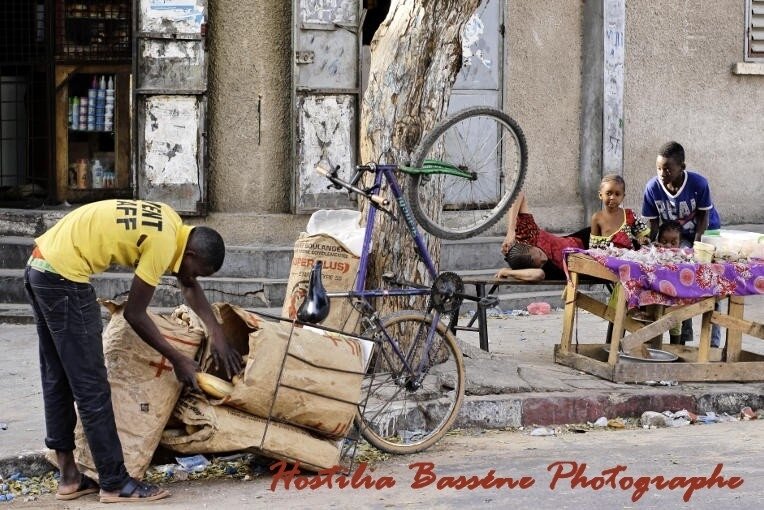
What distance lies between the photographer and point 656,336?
825 cm

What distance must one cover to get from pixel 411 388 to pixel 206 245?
5.49ft

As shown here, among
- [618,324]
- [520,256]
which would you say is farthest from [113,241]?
[520,256]

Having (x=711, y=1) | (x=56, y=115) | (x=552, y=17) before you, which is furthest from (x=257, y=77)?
(x=711, y=1)

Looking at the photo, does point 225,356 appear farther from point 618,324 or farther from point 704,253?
point 704,253

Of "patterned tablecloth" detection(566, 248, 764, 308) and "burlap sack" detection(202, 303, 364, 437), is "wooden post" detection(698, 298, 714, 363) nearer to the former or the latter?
"patterned tablecloth" detection(566, 248, 764, 308)

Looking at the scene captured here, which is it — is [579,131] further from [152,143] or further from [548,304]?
[152,143]

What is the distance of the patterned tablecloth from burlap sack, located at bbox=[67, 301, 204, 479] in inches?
128

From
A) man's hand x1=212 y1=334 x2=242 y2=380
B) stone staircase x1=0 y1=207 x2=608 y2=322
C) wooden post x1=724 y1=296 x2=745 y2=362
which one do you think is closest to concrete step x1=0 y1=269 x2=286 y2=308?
stone staircase x1=0 y1=207 x2=608 y2=322

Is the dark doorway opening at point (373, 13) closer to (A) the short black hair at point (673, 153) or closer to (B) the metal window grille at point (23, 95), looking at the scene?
(B) the metal window grille at point (23, 95)

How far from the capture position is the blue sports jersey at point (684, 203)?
342 inches

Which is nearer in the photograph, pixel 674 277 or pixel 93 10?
pixel 674 277

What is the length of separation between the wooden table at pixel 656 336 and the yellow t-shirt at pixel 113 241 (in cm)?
344

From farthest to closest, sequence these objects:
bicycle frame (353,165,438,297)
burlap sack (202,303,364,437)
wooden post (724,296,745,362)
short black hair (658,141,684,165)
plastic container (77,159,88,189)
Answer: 1. plastic container (77,159,88,189)
2. short black hair (658,141,684,165)
3. wooden post (724,296,745,362)
4. bicycle frame (353,165,438,297)
5. burlap sack (202,303,364,437)

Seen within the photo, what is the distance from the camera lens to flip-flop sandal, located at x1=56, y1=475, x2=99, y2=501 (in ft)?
18.1
